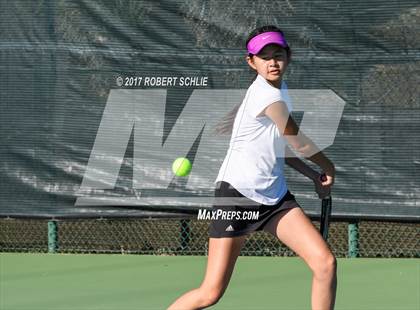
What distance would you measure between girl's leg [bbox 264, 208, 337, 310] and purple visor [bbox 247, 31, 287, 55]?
72cm

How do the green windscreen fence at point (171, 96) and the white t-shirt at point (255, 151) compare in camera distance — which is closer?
the white t-shirt at point (255, 151)

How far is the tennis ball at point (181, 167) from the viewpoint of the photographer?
24.9 feet

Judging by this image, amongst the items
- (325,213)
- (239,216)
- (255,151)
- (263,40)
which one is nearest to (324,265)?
(239,216)

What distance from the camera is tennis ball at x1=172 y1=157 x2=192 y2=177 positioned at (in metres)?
7.60

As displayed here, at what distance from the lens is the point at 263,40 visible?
4102mm

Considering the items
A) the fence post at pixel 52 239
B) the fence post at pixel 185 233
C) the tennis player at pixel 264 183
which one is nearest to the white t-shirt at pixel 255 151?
the tennis player at pixel 264 183

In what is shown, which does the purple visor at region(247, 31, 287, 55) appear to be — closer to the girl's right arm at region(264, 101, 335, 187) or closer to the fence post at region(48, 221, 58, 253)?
the girl's right arm at region(264, 101, 335, 187)

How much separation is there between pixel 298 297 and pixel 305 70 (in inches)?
88.0

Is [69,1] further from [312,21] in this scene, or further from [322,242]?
[322,242]

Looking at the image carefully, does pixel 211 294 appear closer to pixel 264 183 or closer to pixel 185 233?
pixel 264 183

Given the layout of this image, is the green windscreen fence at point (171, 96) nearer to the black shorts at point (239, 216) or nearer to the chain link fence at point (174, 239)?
the chain link fence at point (174, 239)

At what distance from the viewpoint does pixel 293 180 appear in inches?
298

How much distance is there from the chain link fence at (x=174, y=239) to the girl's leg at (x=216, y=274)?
3632mm

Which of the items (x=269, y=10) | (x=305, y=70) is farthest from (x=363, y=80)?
(x=269, y=10)
